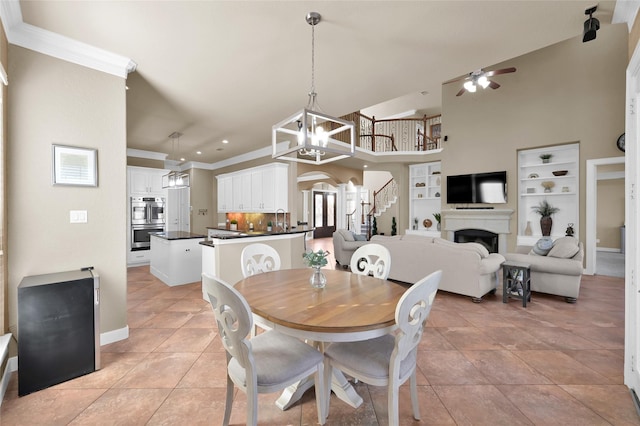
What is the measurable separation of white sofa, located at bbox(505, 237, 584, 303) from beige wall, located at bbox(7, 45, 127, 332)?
5.24 m

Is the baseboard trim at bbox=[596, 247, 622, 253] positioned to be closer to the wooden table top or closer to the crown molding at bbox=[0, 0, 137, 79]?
the wooden table top

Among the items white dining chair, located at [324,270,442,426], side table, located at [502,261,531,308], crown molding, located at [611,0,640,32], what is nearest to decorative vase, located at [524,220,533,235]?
side table, located at [502,261,531,308]

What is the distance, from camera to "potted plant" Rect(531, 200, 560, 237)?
19.7ft

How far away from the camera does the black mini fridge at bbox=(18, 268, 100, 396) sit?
77.2 inches

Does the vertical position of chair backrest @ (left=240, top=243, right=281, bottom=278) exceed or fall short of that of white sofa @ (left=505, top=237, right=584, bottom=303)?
it exceeds it

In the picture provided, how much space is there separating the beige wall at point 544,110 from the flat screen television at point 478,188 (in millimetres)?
174

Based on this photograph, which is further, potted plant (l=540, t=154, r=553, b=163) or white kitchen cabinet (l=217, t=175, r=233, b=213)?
white kitchen cabinet (l=217, t=175, r=233, b=213)

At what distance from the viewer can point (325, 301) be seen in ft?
5.73

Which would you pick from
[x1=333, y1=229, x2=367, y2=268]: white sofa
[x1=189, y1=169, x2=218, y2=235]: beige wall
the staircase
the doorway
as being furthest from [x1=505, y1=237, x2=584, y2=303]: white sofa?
the doorway

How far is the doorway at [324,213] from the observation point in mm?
13023

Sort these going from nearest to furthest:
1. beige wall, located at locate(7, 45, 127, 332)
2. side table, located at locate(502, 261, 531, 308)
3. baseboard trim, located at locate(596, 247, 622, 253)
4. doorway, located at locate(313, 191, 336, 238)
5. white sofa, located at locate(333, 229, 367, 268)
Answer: beige wall, located at locate(7, 45, 127, 332), side table, located at locate(502, 261, 531, 308), white sofa, located at locate(333, 229, 367, 268), baseboard trim, located at locate(596, 247, 622, 253), doorway, located at locate(313, 191, 336, 238)

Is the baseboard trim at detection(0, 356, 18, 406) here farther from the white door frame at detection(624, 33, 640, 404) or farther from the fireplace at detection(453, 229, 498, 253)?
the fireplace at detection(453, 229, 498, 253)

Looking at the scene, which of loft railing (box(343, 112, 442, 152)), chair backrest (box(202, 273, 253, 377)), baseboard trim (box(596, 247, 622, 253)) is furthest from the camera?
loft railing (box(343, 112, 442, 152))

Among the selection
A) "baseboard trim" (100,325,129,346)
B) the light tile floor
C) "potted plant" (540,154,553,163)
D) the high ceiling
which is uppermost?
the high ceiling
